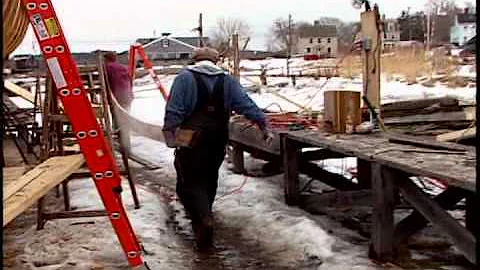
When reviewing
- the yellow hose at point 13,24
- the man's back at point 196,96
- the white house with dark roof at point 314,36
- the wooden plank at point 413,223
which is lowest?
the white house with dark roof at point 314,36

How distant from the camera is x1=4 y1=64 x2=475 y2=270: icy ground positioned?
5.72 meters

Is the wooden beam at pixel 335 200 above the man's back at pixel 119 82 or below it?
below

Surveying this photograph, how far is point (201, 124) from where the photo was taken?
648 cm

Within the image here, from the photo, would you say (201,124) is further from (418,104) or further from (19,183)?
(418,104)

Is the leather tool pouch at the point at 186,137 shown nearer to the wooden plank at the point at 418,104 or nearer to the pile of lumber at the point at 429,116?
the pile of lumber at the point at 429,116

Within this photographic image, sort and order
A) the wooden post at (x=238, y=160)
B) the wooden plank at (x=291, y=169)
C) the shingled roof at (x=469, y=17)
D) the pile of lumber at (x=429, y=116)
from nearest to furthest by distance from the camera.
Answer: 1. the shingled roof at (x=469, y=17)
2. the wooden plank at (x=291, y=169)
3. the pile of lumber at (x=429, y=116)
4. the wooden post at (x=238, y=160)

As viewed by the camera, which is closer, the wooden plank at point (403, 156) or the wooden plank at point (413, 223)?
the wooden plank at point (403, 156)

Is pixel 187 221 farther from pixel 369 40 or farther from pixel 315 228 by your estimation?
pixel 369 40

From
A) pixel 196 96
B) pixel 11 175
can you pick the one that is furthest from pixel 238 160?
pixel 11 175

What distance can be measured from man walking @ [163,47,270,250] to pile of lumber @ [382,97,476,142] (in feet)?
6.62

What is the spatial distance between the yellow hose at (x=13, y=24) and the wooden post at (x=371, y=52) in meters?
3.17

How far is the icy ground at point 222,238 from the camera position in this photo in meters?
5.72

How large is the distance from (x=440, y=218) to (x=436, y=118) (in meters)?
3.17

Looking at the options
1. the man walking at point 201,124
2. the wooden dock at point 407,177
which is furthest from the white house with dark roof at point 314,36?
the wooden dock at point 407,177
